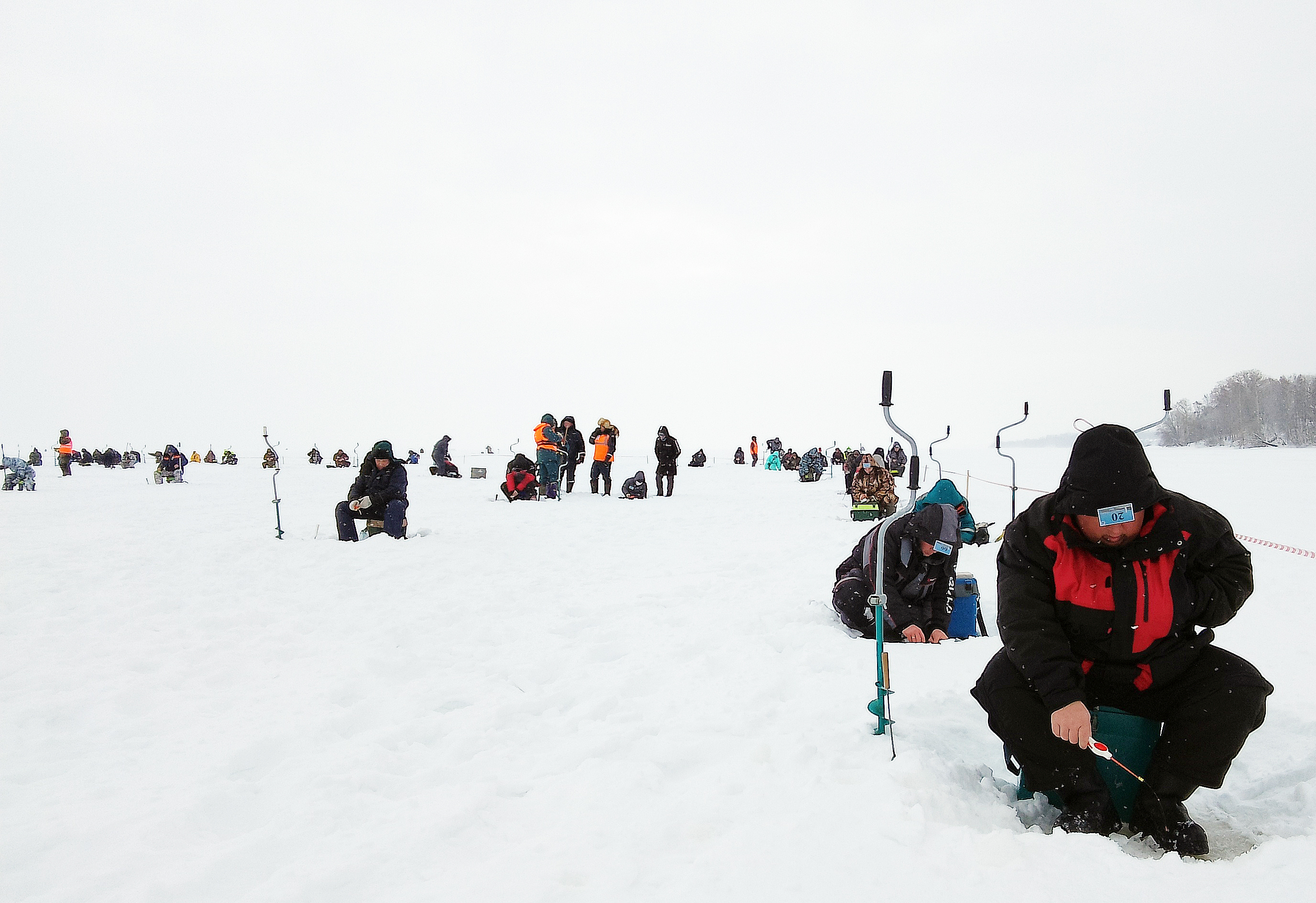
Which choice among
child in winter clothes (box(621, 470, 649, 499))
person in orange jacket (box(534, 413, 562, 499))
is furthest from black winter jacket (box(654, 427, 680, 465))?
person in orange jacket (box(534, 413, 562, 499))

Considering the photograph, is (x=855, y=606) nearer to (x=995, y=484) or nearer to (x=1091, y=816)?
(x=1091, y=816)

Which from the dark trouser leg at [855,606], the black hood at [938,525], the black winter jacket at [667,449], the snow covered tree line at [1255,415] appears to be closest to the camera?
the black hood at [938,525]

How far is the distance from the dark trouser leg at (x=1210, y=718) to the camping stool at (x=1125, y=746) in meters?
0.07

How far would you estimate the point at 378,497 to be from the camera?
8242 mm

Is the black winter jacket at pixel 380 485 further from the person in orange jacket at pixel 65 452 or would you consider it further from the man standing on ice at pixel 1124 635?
the person in orange jacket at pixel 65 452

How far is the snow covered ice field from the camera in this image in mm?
1933

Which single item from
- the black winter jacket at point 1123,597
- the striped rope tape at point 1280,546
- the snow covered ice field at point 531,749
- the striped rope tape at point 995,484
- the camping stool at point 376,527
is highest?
the black winter jacket at point 1123,597

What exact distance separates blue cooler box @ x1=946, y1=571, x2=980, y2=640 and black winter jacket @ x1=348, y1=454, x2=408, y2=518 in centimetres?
623

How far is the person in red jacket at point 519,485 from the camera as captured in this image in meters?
13.2

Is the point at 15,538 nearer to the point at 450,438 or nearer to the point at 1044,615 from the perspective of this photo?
the point at 1044,615

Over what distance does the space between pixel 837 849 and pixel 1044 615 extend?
0.96m

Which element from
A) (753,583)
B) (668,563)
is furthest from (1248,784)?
(668,563)

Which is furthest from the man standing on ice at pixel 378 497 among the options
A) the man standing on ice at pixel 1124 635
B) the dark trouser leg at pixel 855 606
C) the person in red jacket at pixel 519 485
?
the man standing on ice at pixel 1124 635

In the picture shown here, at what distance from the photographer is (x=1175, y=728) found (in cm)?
213
